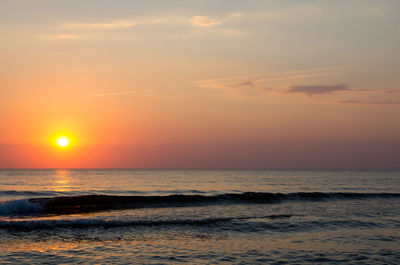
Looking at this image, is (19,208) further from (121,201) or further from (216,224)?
(216,224)

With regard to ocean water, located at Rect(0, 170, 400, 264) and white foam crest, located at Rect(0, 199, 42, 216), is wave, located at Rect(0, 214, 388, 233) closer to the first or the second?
ocean water, located at Rect(0, 170, 400, 264)

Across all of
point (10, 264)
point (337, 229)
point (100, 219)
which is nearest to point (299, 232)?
point (337, 229)

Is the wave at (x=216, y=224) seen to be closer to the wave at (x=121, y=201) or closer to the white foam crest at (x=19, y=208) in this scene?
the white foam crest at (x=19, y=208)

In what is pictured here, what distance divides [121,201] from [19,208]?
8996 millimetres

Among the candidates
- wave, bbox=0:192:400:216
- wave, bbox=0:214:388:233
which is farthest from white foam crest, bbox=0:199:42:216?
wave, bbox=0:214:388:233

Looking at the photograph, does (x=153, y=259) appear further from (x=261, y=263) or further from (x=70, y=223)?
(x=70, y=223)

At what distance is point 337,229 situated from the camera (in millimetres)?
20094

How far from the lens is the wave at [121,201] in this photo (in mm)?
27188

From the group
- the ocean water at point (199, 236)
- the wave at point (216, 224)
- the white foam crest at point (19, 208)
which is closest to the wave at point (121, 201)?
the white foam crest at point (19, 208)

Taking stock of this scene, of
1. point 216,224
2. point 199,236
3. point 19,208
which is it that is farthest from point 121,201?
point 199,236

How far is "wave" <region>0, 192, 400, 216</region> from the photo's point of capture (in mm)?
27188

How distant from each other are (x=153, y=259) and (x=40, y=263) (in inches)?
159

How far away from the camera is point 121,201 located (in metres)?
33.3

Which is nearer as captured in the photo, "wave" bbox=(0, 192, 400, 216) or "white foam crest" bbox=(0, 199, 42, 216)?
"white foam crest" bbox=(0, 199, 42, 216)
